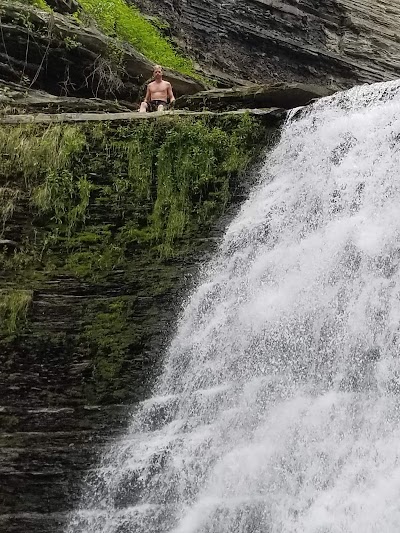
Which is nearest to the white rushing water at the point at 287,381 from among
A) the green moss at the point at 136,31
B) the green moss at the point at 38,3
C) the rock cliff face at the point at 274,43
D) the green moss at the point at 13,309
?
the green moss at the point at 13,309

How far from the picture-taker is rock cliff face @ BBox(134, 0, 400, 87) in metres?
14.1

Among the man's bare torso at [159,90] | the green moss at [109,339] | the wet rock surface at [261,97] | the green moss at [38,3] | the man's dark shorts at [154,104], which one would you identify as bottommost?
the green moss at [109,339]

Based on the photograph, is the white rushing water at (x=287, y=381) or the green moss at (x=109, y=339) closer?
the white rushing water at (x=287, y=381)

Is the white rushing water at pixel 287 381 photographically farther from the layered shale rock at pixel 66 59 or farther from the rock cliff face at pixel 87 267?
the layered shale rock at pixel 66 59

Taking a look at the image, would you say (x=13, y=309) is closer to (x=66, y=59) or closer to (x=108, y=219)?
(x=108, y=219)

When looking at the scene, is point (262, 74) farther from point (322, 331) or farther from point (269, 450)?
point (269, 450)

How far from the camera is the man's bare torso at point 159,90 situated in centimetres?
968

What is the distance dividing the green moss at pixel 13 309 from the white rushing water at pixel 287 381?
170 cm

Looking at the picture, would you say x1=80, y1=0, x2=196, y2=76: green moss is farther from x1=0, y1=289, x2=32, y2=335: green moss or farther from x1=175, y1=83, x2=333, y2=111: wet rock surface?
x1=0, y1=289, x2=32, y2=335: green moss

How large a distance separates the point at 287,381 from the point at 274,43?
10.3 m

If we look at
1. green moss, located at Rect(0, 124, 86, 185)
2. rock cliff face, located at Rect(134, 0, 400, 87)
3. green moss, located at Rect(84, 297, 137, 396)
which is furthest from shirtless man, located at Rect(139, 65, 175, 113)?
rock cliff face, located at Rect(134, 0, 400, 87)

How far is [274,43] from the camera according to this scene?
14.2 metres

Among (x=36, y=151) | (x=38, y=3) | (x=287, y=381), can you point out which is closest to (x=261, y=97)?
(x=36, y=151)

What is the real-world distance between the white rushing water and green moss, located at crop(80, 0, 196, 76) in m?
6.01
